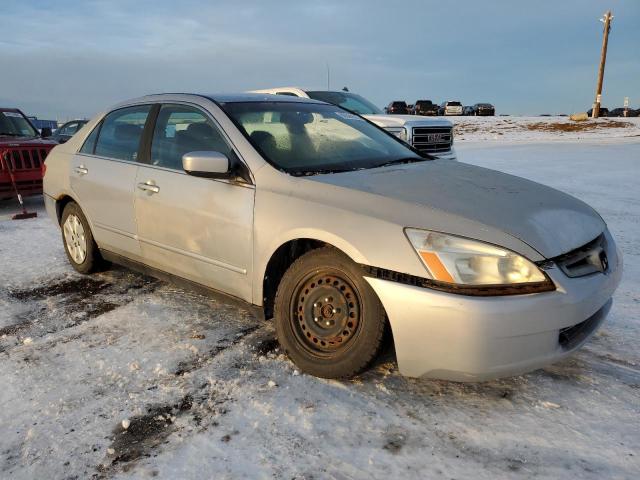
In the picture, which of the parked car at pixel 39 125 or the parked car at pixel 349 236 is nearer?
the parked car at pixel 349 236

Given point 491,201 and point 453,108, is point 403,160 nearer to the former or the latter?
point 491,201

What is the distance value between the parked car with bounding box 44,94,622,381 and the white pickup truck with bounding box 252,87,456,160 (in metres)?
4.60

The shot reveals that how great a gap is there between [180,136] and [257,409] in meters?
2.06

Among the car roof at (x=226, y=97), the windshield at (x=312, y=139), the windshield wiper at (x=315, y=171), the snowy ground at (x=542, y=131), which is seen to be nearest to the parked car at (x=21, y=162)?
the car roof at (x=226, y=97)

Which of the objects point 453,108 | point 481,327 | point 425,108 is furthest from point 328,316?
point 453,108

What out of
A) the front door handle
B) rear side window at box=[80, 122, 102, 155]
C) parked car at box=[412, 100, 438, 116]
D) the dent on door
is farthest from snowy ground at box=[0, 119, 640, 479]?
parked car at box=[412, 100, 438, 116]

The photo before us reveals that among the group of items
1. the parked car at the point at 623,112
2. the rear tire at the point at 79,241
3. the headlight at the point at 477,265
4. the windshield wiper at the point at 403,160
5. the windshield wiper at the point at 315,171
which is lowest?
the parked car at the point at 623,112

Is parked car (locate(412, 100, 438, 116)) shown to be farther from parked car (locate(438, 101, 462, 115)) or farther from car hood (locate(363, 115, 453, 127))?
car hood (locate(363, 115, 453, 127))

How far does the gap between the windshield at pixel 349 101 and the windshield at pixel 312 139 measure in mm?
5476

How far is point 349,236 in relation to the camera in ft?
8.75

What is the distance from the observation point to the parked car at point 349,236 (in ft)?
7.90

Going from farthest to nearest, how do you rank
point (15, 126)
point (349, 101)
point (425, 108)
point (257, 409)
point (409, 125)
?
1. point (425, 108)
2. point (349, 101)
3. point (15, 126)
4. point (409, 125)
5. point (257, 409)

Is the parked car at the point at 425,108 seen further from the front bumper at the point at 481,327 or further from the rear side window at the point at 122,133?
the front bumper at the point at 481,327

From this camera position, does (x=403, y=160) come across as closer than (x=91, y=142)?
Yes
